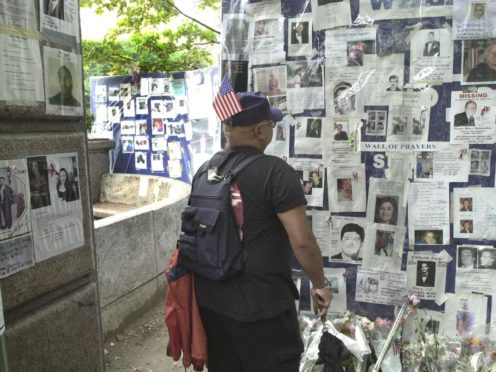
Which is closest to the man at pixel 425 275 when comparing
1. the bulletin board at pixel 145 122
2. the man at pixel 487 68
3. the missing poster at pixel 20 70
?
the man at pixel 487 68

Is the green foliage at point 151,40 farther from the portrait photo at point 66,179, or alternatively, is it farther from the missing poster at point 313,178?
the portrait photo at point 66,179

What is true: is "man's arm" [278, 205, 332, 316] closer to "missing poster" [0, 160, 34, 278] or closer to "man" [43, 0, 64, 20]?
"missing poster" [0, 160, 34, 278]

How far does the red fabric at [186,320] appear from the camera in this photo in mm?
2064

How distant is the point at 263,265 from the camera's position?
1866mm

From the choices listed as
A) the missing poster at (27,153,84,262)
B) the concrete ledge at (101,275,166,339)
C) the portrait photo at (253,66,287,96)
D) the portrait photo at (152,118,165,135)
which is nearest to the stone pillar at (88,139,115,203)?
the portrait photo at (152,118,165,135)

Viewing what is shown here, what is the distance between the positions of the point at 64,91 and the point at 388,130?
1.65m

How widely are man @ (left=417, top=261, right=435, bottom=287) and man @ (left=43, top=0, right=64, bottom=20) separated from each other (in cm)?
216

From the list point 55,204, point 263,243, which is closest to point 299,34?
point 263,243

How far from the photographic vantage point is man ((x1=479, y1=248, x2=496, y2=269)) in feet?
7.77

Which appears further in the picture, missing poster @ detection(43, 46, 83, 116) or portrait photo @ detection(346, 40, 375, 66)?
portrait photo @ detection(346, 40, 375, 66)

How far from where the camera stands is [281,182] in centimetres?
181

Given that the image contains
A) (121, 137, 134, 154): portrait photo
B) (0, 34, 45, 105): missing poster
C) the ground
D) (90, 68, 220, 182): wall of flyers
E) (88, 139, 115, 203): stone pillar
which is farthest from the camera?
(121, 137, 134, 154): portrait photo

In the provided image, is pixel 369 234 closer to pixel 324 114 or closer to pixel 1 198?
pixel 324 114

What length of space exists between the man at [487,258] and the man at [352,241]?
0.62 metres
